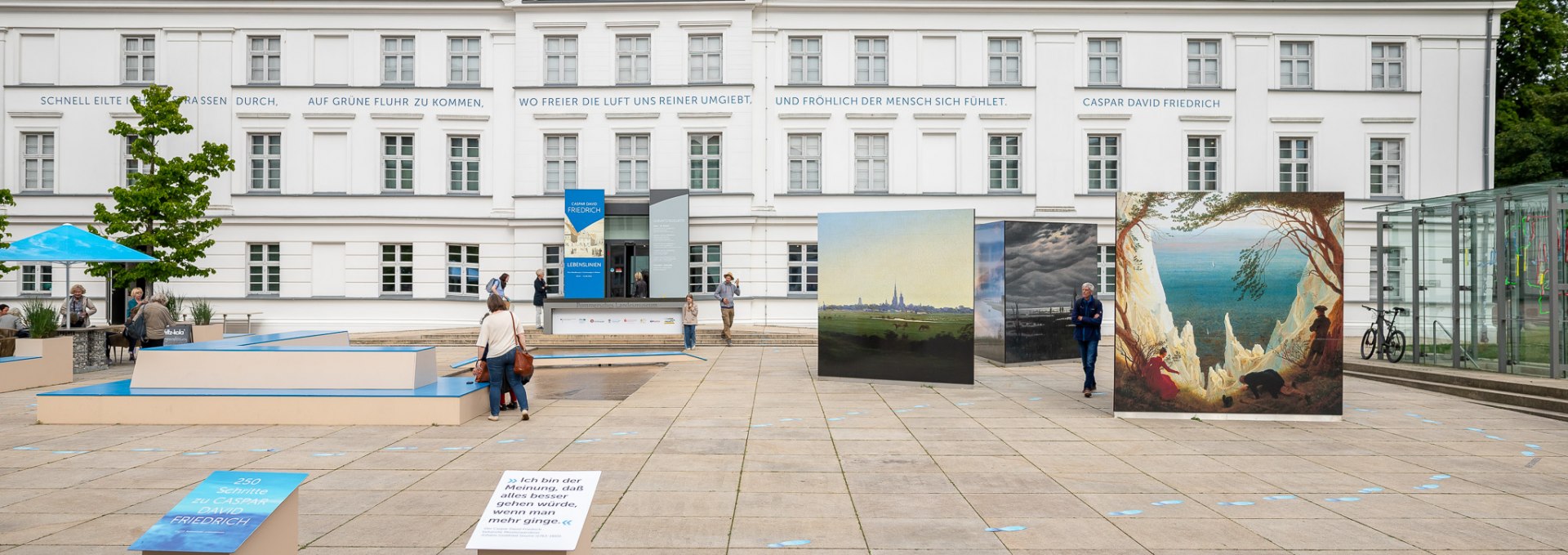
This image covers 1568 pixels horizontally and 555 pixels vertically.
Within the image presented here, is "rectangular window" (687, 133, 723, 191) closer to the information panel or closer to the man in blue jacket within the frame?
the man in blue jacket

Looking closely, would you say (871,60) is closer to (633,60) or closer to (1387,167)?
(633,60)

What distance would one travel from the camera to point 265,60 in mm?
28734

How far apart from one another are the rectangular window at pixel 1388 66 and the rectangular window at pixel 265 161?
113 feet

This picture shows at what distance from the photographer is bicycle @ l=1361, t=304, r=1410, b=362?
17.1 m

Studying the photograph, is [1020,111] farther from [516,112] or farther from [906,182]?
[516,112]

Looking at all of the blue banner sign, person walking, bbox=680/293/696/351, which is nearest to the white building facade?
the blue banner sign

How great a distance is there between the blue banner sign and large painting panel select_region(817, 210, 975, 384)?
13.1 m

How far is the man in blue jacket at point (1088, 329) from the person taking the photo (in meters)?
13.6

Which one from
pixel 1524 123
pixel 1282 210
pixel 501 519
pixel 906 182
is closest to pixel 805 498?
pixel 501 519

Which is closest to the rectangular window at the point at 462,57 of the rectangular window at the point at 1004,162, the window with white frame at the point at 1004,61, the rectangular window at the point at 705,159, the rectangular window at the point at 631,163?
the rectangular window at the point at 631,163

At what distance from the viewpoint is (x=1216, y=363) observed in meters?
11.2

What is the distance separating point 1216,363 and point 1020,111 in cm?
1859

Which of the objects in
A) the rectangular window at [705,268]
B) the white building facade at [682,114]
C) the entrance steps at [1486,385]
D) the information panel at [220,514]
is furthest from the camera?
the rectangular window at [705,268]

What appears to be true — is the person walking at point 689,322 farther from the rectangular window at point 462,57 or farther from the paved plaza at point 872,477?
the rectangular window at point 462,57
